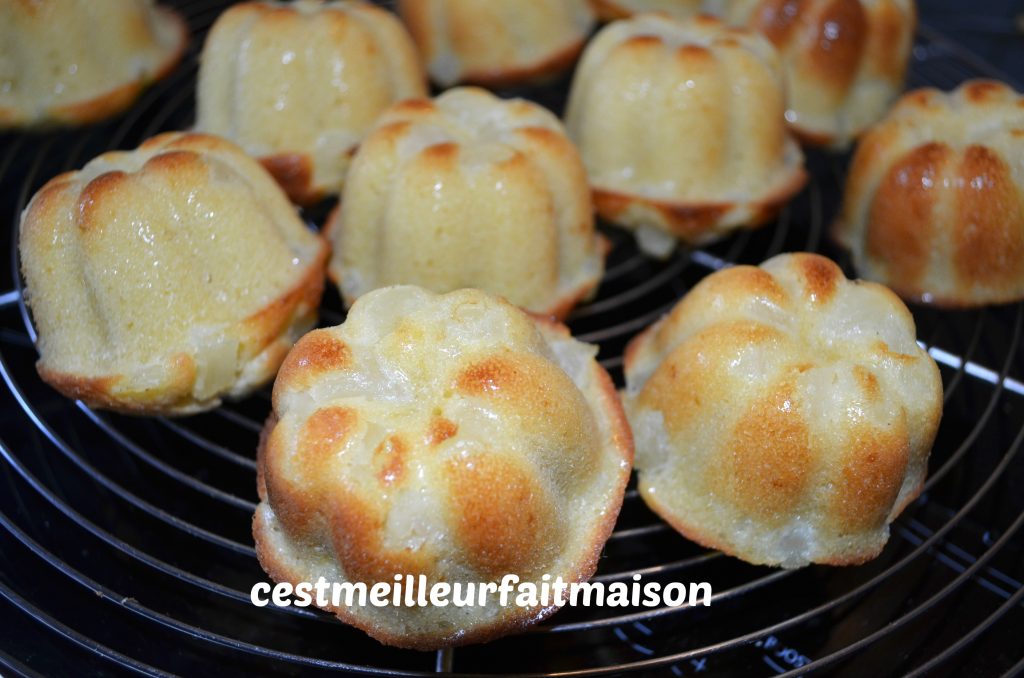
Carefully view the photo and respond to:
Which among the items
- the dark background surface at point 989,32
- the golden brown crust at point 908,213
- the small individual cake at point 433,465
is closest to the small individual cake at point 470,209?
the small individual cake at point 433,465

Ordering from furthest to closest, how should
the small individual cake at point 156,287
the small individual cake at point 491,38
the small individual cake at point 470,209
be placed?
the small individual cake at point 491,38
the small individual cake at point 470,209
the small individual cake at point 156,287

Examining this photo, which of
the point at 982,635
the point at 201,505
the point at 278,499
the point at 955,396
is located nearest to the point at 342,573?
the point at 278,499

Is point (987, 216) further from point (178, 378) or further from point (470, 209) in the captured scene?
point (178, 378)

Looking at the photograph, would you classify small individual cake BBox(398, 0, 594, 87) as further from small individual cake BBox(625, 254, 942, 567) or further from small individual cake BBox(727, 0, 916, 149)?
small individual cake BBox(625, 254, 942, 567)

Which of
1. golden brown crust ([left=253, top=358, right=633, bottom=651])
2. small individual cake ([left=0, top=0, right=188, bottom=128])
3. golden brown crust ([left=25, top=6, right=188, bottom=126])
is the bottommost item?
golden brown crust ([left=253, top=358, right=633, bottom=651])

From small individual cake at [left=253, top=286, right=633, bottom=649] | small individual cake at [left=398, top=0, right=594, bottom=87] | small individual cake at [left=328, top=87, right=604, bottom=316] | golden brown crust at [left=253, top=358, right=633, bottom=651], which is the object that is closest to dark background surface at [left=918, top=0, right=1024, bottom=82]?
small individual cake at [left=398, top=0, right=594, bottom=87]

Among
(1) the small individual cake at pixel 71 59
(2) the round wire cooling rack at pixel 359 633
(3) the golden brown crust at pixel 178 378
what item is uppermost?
(1) the small individual cake at pixel 71 59

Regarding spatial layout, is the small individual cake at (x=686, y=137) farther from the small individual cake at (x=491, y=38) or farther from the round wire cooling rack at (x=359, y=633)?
the small individual cake at (x=491, y=38)

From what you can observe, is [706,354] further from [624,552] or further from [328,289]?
[328,289]
